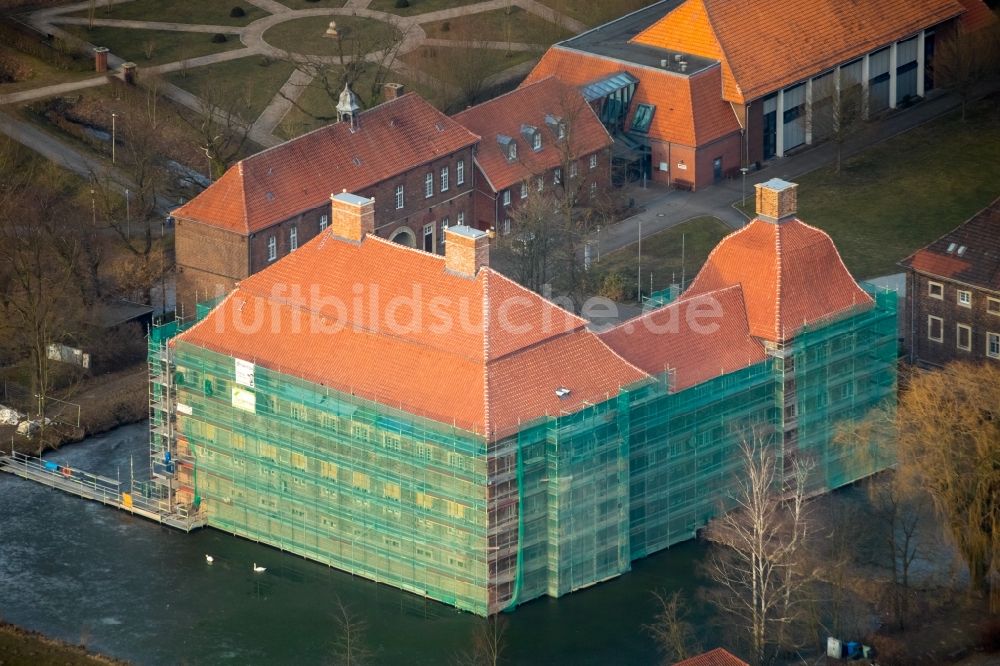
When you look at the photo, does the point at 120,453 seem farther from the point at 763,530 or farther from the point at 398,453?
the point at 763,530

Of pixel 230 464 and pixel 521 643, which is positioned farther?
pixel 230 464

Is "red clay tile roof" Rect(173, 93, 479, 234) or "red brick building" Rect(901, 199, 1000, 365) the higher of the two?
"red clay tile roof" Rect(173, 93, 479, 234)

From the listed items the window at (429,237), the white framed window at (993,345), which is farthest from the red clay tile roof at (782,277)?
the window at (429,237)

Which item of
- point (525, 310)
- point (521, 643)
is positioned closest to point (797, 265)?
point (525, 310)

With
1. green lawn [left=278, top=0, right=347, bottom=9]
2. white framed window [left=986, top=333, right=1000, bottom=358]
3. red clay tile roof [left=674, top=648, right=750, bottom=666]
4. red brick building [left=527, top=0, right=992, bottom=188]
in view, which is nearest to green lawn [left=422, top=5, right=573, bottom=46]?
green lawn [left=278, top=0, right=347, bottom=9]

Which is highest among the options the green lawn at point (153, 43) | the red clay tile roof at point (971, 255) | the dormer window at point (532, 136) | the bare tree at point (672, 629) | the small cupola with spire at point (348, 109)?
the small cupola with spire at point (348, 109)

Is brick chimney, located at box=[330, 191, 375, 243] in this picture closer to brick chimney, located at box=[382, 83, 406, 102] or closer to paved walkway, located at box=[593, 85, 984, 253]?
brick chimney, located at box=[382, 83, 406, 102]

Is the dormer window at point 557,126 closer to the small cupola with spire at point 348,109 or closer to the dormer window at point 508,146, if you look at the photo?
the dormer window at point 508,146
